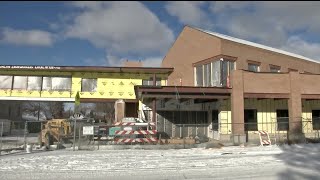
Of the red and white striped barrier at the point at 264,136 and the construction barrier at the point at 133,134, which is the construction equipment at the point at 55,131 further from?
the red and white striped barrier at the point at 264,136

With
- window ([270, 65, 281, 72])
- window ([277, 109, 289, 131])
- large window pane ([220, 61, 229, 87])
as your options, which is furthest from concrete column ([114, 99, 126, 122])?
window ([270, 65, 281, 72])

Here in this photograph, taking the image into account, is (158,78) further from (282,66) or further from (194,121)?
(282,66)

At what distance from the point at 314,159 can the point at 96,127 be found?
12562 millimetres

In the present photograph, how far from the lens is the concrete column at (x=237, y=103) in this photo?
2523 centimetres

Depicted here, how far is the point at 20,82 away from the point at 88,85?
6428mm

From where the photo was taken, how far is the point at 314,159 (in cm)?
1552

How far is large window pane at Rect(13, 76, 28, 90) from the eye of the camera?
118 ft

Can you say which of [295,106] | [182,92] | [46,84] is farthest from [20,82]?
[295,106]

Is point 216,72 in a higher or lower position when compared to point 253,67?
lower

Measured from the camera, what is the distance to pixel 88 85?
119 ft

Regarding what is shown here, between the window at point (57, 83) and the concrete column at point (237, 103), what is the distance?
17.0m

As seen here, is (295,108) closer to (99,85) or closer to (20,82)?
(99,85)

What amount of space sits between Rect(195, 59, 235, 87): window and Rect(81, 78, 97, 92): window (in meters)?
10.3

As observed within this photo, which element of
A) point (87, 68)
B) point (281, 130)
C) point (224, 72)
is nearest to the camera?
point (281, 130)
